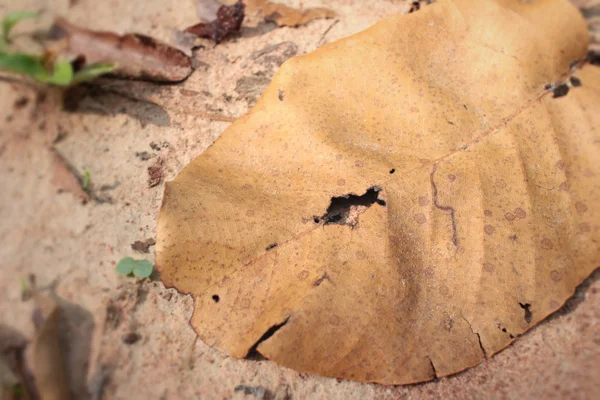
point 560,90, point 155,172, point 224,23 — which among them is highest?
point 560,90

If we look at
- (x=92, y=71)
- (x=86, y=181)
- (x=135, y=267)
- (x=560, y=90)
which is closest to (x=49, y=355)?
(x=135, y=267)

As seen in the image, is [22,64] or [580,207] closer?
[580,207]

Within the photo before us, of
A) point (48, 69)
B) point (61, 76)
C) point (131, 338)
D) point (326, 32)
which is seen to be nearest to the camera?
point (131, 338)

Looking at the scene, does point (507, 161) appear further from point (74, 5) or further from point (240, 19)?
point (74, 5)

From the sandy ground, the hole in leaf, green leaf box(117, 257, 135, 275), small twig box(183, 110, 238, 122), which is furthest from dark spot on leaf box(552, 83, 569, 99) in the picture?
green leaf box(117, 257, 135, 275)

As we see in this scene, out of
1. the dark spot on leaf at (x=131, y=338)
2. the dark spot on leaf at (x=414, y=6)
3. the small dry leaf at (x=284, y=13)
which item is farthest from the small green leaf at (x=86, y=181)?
the dark spot on leaf at (x=414, y=6)

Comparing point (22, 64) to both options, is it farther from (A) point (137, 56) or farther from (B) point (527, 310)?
(B) point (527, 310)

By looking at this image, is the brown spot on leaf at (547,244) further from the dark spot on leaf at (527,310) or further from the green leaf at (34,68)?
the green leaf at (34,68)

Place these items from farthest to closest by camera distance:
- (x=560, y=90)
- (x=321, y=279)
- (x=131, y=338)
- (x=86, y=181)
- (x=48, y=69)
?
(x=48, y=69), (x=86, y=181), (x=560, y=90), (x=131, y=338), (x=321, y=279)
